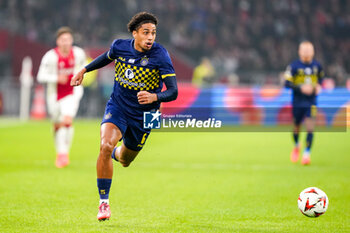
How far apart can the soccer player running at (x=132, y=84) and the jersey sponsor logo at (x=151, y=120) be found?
45 millimetres

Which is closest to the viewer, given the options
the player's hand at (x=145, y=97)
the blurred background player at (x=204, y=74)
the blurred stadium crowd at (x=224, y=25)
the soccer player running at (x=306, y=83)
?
the player's hand at (x=145, y=97)

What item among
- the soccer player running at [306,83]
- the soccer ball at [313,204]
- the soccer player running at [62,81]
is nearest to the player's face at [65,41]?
the soccer player running at [62,81]

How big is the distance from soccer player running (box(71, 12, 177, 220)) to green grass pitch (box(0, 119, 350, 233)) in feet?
1.99

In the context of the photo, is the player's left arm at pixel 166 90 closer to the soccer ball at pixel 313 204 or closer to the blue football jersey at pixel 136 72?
the blue football jersey at pixel 136 72

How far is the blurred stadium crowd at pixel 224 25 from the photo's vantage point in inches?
1138

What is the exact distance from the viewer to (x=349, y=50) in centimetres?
3011

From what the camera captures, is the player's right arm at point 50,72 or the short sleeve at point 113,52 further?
the player's right arm at point 50,72

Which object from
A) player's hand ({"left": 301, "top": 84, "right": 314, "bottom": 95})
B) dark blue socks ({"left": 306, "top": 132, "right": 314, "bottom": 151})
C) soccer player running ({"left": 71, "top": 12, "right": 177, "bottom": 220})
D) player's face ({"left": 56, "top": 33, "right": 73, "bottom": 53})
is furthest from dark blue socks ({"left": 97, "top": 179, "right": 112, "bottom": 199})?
player's hand ({"left": 301, "top": 84, "right": 314, "bottom": 95})

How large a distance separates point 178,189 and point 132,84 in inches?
100

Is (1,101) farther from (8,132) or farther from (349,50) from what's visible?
(349,50)

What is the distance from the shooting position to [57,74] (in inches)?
421

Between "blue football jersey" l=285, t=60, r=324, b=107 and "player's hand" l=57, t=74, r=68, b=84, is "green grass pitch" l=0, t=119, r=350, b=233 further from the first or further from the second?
"player's hand" l=57, t=74, r=68, b=84

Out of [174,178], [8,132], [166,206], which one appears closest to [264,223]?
[166,206]

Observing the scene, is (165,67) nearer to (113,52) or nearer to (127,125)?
(113,52)
